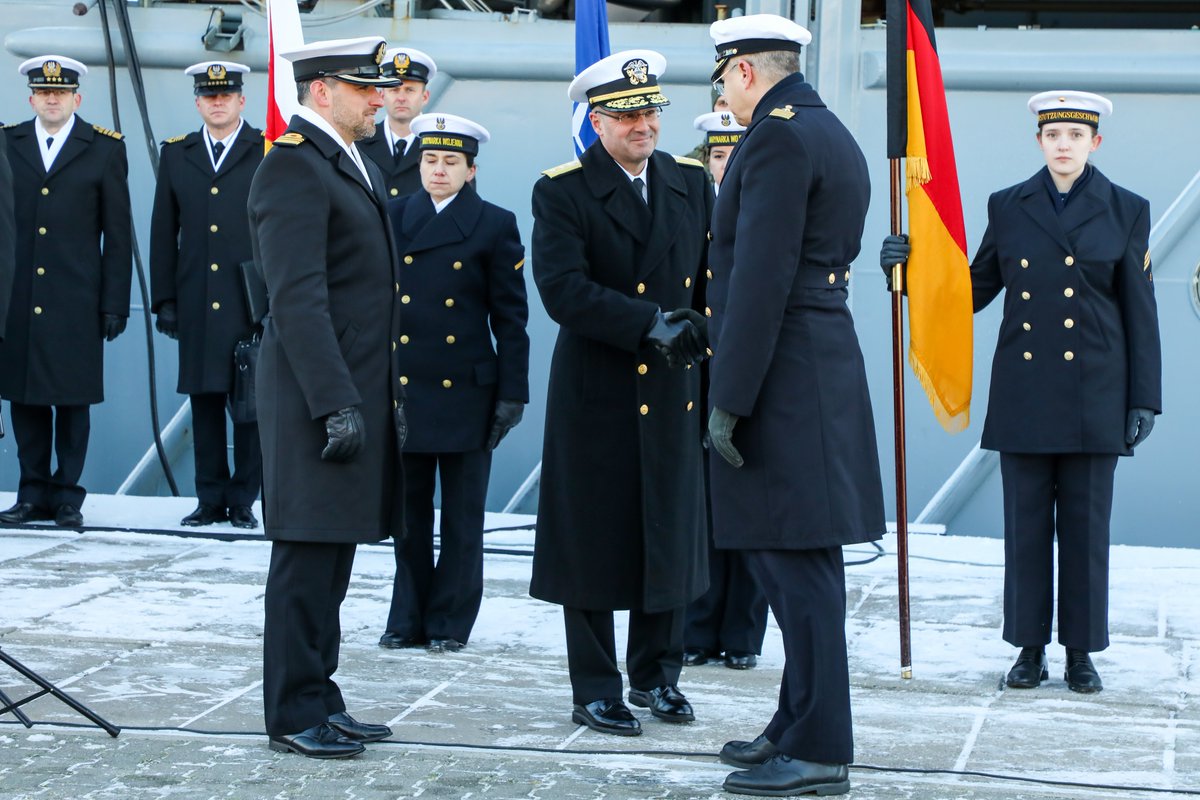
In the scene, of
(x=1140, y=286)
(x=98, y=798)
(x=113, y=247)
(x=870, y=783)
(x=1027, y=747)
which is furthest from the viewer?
(x=113, y=247)

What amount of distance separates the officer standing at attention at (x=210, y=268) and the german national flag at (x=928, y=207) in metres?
3.43

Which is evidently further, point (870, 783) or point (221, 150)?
point (221, 150)

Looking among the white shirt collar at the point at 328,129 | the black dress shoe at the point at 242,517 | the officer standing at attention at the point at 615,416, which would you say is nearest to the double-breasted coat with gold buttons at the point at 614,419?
the officer standing at attention at the point at 615,416

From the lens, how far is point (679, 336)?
4285 millimetres

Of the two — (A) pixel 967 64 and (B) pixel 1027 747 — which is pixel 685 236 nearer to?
(B) pixel 1027 747

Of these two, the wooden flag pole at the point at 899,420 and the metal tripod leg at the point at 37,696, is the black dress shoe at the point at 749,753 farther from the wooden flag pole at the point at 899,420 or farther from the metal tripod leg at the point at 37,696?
the metal tripod leg at the point at 37,696

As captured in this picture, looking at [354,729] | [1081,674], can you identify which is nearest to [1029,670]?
[1081,674]

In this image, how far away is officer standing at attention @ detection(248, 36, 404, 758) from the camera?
13.2ft

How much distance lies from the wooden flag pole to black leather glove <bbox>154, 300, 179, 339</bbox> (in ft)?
12.5

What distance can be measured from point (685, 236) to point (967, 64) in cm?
382

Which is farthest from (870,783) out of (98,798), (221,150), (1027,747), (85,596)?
(221,150)

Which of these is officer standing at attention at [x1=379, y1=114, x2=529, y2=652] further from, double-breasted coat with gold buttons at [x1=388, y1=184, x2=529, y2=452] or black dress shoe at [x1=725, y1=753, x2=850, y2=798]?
black dress shoe at [x1=725, y1=753, x2=850, y2=798]

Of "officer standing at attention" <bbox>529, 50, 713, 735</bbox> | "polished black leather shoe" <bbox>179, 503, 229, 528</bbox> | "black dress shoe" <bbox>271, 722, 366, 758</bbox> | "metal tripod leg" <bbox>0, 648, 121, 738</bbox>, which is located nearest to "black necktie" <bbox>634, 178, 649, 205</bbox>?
"officer standing at attention" <bbox>529, 50, 713, 735</bbox>

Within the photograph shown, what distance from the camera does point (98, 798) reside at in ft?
12.3
